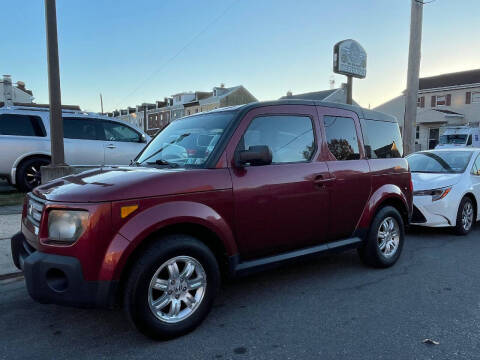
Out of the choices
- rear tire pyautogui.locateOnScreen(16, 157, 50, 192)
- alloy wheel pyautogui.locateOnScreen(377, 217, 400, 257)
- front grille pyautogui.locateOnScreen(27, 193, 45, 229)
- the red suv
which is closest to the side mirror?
the red suv

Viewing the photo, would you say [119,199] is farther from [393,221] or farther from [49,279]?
[393,221]

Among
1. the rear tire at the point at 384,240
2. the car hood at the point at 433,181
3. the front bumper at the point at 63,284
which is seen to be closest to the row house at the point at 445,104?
the car hood at the point at 433,181

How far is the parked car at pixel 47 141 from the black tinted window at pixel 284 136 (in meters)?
6.10

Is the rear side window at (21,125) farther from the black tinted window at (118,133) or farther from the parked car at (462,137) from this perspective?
the parked car at (462,137)

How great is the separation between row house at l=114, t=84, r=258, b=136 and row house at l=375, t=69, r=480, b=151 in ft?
62.9

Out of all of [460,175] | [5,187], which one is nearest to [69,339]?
[460,175]

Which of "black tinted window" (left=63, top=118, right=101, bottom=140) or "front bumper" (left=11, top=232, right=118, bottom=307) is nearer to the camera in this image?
"front bumper" (left=11, top=232, right=118, bottom=307)

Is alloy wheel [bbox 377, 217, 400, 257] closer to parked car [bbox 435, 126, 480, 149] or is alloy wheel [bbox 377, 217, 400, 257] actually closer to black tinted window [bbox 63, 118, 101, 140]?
Answer: black tinted window [bbox 63, 118, 101, 140]

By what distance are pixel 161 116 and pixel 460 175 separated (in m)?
59.8

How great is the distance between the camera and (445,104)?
40594 mm

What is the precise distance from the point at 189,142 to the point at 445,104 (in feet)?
145

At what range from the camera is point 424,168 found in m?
7.10

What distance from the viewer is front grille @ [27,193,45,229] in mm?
2820

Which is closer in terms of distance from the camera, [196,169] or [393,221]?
[196,169]
